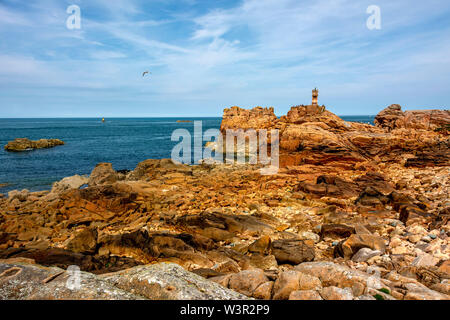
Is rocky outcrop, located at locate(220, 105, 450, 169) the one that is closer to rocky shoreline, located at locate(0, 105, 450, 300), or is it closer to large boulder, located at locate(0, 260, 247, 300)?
rocky shoreline, located at locate(0, 105, 450, 300)

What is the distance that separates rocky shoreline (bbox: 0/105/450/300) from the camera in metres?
5.32

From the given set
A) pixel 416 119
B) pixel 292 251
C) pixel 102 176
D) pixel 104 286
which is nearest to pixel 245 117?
pixel 416 119

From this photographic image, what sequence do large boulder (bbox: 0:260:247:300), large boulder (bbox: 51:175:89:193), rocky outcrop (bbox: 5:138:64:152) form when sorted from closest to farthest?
large boulder (bbox: 0:260:247:300) < large boulder (bbox: 51:175:89:193) < rocky outcrop (bbox: 5:138:64:152)

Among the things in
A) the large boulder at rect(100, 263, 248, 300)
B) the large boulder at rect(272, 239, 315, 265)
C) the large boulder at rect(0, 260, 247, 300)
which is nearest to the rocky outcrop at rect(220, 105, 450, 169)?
the large boulder at rect(272, 239, 315, 265)

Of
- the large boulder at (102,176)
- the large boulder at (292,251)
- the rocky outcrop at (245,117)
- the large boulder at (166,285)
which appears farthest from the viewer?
the rocky outcrop at (245,117)

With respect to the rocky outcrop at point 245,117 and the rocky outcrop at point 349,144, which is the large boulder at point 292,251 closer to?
the rocky outcrop at point 349,144

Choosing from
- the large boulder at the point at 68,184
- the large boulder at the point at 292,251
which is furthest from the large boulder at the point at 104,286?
the large boulder at the point at 68,184

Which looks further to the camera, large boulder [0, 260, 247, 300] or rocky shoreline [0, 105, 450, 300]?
rocky shoreline [0, 105, 450, 300]

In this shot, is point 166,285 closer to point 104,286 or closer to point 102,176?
point 104,286

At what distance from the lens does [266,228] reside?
12.8 meters

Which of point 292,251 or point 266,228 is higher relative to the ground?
point 292,251

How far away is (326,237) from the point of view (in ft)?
37.3

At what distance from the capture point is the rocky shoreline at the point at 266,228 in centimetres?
532

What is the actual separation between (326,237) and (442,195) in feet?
24.6
